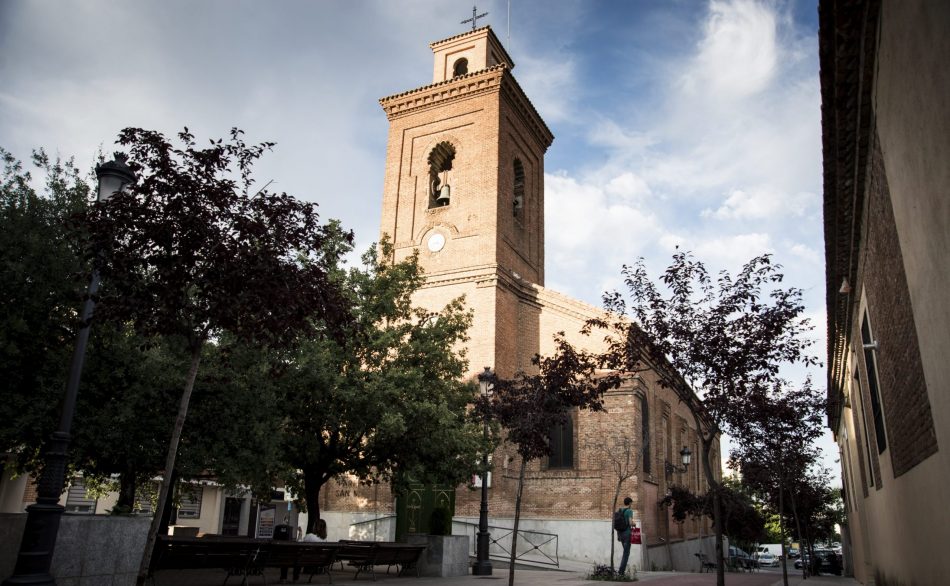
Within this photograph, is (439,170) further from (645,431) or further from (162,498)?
(162,498)

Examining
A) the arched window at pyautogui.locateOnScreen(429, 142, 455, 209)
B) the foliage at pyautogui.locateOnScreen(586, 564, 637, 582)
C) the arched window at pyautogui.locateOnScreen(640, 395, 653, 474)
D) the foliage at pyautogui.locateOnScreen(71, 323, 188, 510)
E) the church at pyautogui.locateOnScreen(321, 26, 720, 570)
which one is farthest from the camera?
the arched window at pyautogui.locateOnScreen(429, 142, 455, 209)

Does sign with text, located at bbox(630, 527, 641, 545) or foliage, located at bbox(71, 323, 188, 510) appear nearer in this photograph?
foliage, located at bbox(71, 323, 188, 510)

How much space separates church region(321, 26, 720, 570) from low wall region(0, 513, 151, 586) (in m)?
11.7

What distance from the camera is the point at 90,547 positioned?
7.74 m

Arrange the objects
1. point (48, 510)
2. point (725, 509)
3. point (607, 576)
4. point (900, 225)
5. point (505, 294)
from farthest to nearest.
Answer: point (725, 509) < point (505, 294) < point (607, 576) < point (900, 225) < point (48, 510)

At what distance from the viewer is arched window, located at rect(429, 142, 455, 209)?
1059 inches

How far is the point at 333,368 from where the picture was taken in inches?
585

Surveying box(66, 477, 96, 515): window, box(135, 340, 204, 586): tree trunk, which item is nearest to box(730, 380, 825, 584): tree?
box(135, 340, 204, 586): tree trunk

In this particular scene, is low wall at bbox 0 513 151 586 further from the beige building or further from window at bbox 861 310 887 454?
window at bbox 861 310 887 454

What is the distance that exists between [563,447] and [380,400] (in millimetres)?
10451

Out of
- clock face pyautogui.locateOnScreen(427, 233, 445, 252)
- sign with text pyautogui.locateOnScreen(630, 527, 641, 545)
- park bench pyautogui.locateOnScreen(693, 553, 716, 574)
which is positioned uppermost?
clock face pyautogui.locateOnScreen(427, 233, 445, 252)

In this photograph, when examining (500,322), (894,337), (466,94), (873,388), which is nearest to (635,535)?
(500,322)

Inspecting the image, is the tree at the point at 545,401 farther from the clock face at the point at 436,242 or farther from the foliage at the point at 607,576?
the clock face at the point at 436,242

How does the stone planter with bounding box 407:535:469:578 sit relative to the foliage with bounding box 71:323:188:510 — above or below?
below
